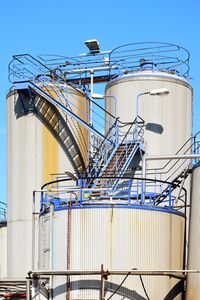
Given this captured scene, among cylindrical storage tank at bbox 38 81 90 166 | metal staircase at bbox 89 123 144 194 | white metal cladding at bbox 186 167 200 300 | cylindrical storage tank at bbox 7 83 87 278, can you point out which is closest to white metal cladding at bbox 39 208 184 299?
white metal cladding at bbox 186 167 200 300

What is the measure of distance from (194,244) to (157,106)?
11771 millimetres

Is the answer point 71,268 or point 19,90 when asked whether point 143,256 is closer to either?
point 71,268

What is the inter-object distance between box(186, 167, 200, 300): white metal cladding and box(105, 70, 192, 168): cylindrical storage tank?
899 cm

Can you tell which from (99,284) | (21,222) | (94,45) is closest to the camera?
(99,284)

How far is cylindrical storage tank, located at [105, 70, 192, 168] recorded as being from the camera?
3378cm

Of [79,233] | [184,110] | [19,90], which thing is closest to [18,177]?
[19,90]

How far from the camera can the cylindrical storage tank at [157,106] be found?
111 feet

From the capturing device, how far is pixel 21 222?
34.7m

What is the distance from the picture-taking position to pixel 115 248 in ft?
76.8

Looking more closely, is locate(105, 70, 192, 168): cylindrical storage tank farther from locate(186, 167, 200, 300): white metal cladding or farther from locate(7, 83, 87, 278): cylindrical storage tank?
locate(186, 167, 200, 300): white metal cladding

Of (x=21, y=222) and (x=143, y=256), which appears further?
(x=21, y=222)

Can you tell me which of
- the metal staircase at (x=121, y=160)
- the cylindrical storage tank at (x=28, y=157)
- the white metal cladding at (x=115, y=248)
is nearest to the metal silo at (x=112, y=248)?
the white metal cladding at (x=115, y=248)

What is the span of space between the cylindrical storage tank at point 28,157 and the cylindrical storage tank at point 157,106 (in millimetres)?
3208

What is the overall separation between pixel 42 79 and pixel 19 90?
140 centimetres
